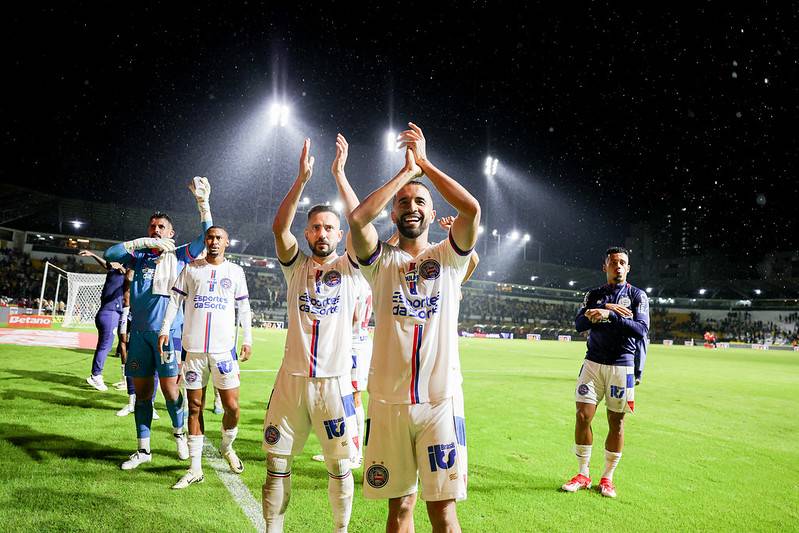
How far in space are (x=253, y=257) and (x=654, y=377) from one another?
40.8 meters

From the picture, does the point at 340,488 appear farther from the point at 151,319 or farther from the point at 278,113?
the point at 278,113

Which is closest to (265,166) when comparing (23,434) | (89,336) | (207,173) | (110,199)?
(207,173)

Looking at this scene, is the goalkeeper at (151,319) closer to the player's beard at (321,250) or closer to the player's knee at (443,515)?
the player's beard at (321,250)

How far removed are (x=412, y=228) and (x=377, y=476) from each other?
147 cm

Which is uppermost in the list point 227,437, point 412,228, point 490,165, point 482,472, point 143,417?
point 490,165

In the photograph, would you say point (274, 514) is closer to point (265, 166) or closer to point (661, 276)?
point (265, 166)

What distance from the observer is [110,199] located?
146ft

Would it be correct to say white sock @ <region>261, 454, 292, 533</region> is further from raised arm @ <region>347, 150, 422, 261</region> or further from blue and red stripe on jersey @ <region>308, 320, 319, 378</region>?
raised arm @ <region>347, 150, 422, 261</region>

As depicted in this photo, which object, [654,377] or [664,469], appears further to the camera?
[654,377]

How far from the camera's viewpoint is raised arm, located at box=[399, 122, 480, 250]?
2737 millimetres

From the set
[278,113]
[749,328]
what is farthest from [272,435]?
[749,328]

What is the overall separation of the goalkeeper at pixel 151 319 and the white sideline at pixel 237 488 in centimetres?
37

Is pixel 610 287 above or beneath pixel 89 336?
above

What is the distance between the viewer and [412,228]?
117 inches
